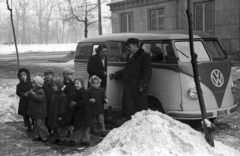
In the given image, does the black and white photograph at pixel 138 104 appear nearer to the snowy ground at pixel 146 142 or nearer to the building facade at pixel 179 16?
the snowy ground at pixel 146 142

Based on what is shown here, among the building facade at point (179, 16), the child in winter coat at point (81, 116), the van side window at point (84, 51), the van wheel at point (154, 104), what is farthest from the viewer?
the building facade at point (179, 16)

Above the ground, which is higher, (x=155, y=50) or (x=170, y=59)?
(x=155, y=50)

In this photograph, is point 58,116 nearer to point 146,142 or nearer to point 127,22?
point 146,142

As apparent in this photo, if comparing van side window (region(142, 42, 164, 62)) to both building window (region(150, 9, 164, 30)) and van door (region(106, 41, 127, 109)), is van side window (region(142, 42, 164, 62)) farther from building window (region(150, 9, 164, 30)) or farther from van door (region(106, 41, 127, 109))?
building window (region(150, 9, 164, 30))

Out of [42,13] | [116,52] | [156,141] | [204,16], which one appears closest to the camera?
[156,141]

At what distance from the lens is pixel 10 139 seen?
6.56 m

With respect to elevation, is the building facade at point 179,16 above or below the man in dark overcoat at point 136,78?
above

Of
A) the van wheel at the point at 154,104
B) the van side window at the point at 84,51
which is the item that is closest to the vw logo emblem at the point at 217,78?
the van wheel at the point at 154,104

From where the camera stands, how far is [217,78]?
646 centimetres

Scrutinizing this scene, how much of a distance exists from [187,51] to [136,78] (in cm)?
119

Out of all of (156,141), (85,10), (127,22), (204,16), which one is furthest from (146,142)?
(85,10)

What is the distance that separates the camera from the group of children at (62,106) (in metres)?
5.93

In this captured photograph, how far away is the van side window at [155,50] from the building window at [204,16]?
1162 centimetres

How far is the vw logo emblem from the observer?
21.0 ft
